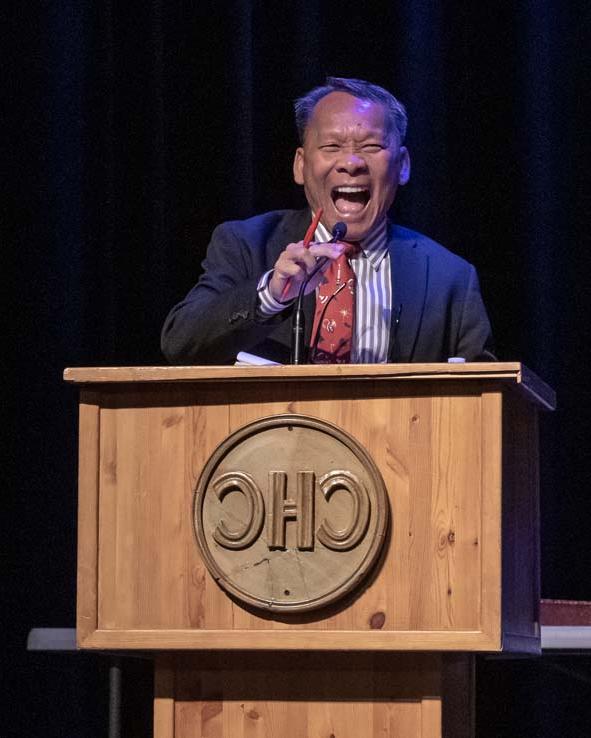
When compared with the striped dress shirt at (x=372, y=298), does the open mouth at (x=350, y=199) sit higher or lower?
higher

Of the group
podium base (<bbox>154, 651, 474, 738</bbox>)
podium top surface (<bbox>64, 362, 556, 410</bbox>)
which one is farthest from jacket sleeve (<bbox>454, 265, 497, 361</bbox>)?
podium base (<bbox>154, 651, 474, 738</bbox>)

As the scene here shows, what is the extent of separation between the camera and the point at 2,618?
11.2 feet

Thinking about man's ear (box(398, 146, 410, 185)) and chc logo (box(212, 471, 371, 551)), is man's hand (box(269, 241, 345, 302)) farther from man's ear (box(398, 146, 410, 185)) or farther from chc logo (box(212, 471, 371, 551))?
man's ear (box(398, 146, 410, 185))

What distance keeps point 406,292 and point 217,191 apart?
84 centimetres

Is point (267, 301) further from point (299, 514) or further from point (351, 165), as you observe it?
point (351, 165)

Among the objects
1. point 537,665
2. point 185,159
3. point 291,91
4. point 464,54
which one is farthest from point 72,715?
point 464,54

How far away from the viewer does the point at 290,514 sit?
6.75 feet

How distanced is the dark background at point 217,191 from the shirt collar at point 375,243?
533 millimetres

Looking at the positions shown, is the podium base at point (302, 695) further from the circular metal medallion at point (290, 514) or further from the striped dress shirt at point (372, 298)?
the striped dress shirt at point (372, 298)

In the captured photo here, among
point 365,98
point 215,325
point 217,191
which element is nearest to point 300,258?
point 215,325

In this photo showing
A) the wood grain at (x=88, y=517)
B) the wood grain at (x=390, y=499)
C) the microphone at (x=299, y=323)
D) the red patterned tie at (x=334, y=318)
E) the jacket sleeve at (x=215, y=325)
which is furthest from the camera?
the red patterned tie at (x=334, y=318)

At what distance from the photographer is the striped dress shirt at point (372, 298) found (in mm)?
2713

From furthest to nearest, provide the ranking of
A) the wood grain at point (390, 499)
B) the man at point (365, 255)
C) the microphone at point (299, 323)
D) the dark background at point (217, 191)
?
the dark background at point (217, 191), the man at point (365, 255), the microphone at point (299, 323), the wood grain at point (390, 499)

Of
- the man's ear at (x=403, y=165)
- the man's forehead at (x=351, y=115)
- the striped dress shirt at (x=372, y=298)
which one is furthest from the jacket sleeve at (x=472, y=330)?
the man's forehead at (x=351, y=115)
